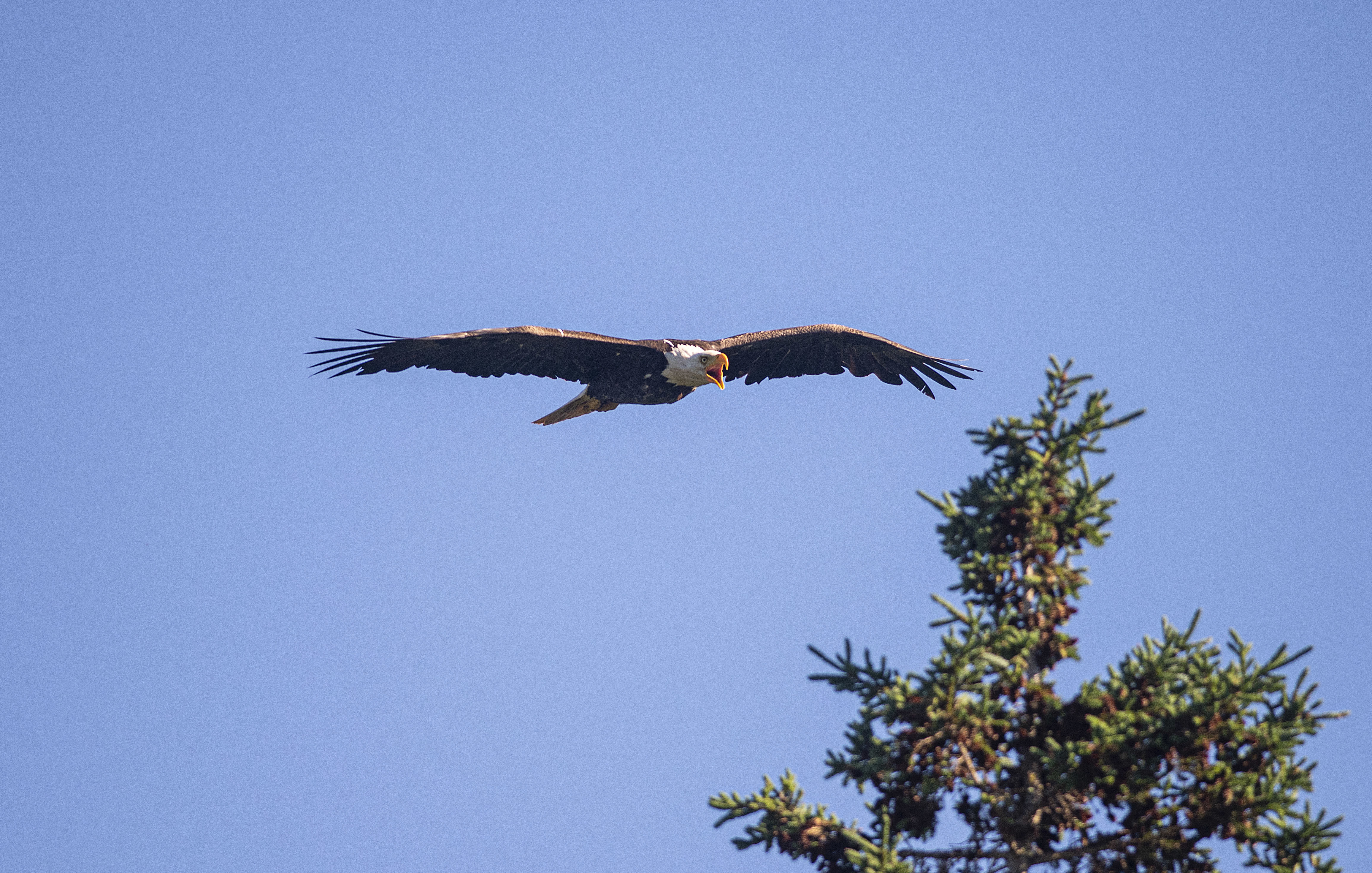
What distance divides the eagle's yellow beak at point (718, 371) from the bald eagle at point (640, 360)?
0.03 ft

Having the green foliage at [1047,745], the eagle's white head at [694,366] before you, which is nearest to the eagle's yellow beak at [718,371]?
the eagle's white head at [694,366]

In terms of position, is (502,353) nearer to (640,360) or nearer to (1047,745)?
(640,360)

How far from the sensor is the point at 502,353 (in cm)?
1362

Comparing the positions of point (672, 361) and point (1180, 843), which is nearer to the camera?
point (1180, 843)

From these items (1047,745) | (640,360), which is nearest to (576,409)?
(640,360)

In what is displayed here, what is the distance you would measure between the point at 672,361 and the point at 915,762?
7986 mm

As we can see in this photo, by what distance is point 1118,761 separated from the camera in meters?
6.19

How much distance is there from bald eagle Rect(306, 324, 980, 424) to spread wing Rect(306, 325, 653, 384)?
1 cm

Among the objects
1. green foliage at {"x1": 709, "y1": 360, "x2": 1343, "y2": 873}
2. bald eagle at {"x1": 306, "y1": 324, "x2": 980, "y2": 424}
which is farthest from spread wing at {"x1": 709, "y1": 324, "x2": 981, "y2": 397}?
green foliage at {"x1": 709, "y1": 360, "x2": 1343, "y2": 873}

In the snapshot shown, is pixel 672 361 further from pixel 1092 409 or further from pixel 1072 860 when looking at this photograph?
pixel 1072 860

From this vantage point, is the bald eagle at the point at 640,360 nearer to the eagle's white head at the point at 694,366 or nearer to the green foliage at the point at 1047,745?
the eagle's white head at the point at 694,366

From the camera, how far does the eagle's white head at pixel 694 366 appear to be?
13.7 m

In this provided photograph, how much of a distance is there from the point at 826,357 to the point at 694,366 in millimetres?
1987

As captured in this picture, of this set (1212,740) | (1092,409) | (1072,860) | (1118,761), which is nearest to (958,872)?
(1072,860)
